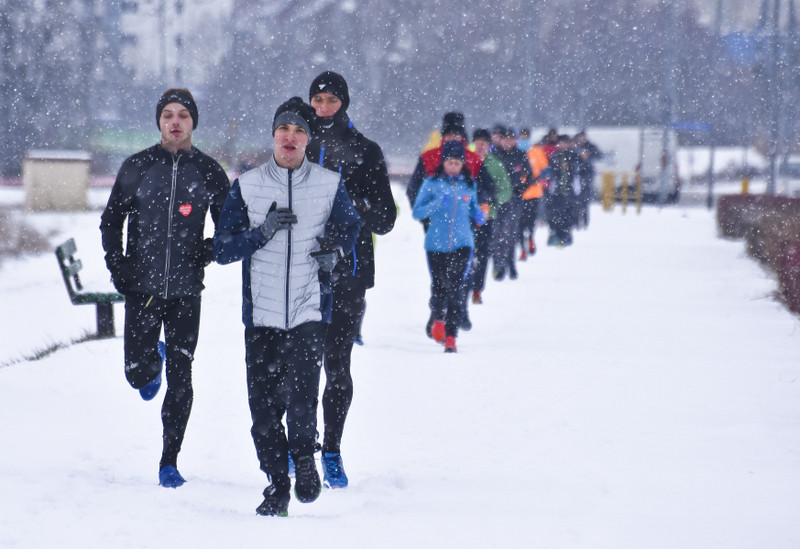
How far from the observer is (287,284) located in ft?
15.0

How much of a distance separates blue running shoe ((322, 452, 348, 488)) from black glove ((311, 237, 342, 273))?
1043 mm

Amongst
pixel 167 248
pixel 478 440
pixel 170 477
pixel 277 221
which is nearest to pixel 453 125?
pixel 478 440

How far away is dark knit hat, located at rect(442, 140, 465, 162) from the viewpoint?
884 centimetres

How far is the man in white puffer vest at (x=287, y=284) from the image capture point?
4.56 meters

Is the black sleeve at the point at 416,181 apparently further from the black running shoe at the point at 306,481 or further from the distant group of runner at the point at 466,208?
the black running shoe at the point at 306,481

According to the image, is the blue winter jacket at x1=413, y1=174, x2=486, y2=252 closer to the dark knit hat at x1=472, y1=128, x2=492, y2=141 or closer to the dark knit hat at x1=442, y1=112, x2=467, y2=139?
the dark knit hat at x1=442, y1=112, x2=467, y2=139

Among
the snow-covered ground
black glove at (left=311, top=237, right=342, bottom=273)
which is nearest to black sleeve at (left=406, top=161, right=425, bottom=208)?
the snow-covered ground

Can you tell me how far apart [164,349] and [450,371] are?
3271mm

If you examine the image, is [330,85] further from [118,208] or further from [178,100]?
[118,208]

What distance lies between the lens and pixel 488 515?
471 centimetres

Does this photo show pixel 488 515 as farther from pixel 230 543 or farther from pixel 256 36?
pixel 256 36

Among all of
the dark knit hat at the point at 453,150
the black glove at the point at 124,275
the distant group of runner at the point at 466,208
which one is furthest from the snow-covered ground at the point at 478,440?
the dark knit hat at the point at 453,150

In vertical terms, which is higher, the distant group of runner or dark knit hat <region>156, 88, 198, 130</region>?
dark knit hat <region>156, 88, 198, 130</region>

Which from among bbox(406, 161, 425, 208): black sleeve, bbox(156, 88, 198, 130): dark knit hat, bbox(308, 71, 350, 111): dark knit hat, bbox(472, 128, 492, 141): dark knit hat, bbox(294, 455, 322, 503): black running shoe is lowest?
bbox(294, 455, 322, 503): black running shoe
